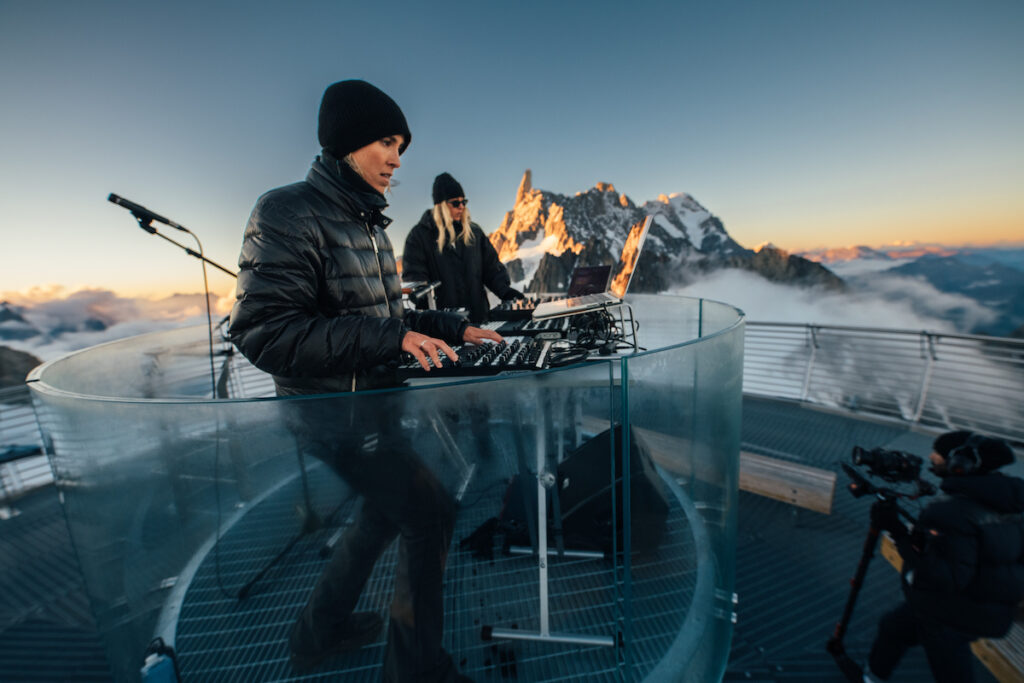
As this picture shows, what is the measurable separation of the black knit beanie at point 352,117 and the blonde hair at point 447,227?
186 centimetres

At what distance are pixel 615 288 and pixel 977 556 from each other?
176 centimetres

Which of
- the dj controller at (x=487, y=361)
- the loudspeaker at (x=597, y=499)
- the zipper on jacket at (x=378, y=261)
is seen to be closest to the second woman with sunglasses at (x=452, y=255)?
the dj controller at (x=487, y=361)

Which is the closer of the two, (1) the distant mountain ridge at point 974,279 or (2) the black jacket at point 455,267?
(2) the black jacket at point 455,267

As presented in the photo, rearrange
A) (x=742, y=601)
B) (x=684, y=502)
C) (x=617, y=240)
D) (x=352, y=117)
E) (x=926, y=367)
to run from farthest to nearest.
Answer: (x=617, y=240), (x=926, y=367), (x=742, y=601), (x=684, y=502), (x=352, y=117)

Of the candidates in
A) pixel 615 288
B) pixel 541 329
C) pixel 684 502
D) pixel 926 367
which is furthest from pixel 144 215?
pixel 926 367

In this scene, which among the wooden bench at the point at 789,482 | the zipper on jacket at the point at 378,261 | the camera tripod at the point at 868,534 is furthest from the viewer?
the wooden bench at the point at 789,482

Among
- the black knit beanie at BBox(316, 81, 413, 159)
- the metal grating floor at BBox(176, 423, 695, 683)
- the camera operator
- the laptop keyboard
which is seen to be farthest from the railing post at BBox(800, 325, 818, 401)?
the black knit beanie at BBox(316, 81, 413, 159)

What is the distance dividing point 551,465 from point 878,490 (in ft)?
5.67

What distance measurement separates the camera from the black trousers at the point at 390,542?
3.17ft

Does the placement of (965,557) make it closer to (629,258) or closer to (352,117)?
(629,258)

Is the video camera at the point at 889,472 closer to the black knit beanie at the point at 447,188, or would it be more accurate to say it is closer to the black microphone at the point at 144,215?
the black knit beanie at the point at 447,188

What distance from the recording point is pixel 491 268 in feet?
11.2

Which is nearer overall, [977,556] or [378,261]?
[378,261]

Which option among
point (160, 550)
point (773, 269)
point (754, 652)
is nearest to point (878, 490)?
point (754, 652)
